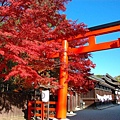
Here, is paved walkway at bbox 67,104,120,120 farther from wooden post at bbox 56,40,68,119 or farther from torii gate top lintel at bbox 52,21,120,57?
torii gate top lintel at bbox 52,21,120,57

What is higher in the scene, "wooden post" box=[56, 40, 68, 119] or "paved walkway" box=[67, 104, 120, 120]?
"wooden post" box=[56, 40, 68, 119]

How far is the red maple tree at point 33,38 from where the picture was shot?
7.18m

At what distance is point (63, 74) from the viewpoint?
10344mm

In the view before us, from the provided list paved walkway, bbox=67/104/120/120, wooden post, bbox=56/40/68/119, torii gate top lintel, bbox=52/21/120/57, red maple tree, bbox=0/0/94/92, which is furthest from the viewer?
paved walkway, bbox=67/104/120/120

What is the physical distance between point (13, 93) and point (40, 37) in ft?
15.2

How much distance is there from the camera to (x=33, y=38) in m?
8.04

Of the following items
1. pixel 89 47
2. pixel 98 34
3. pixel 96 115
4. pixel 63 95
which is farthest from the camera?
pixel 96 115

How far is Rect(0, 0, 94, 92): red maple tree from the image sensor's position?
7184 mm

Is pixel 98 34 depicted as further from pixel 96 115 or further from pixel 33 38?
pixel 96 115

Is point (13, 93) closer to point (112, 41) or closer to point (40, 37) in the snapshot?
point (40, 37)

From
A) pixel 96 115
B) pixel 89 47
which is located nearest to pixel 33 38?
pixel 89 47

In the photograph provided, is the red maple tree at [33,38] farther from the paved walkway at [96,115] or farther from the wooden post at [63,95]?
the paved walkway at [96,115]

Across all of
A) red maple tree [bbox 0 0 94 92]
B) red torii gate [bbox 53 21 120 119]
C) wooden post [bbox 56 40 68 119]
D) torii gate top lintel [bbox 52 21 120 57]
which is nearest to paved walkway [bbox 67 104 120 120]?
wooden post [bbox 56 40 68 119]

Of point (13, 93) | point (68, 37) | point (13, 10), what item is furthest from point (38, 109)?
point (13, 10)
